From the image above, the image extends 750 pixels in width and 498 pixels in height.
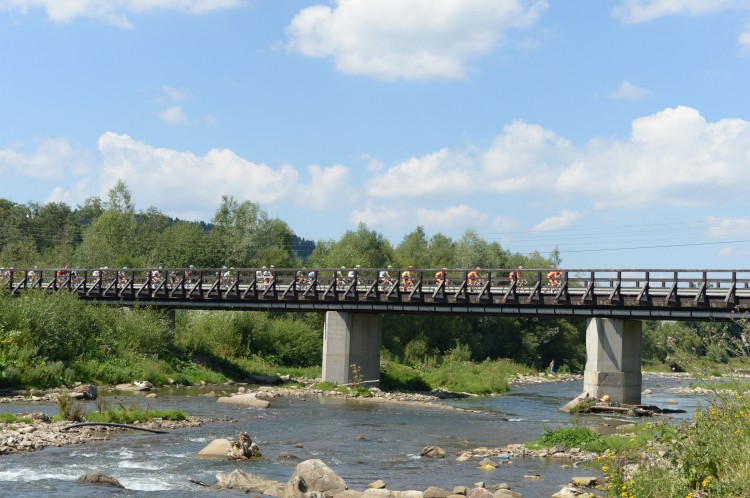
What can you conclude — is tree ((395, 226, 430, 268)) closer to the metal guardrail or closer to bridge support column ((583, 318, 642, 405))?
the metal guardrail

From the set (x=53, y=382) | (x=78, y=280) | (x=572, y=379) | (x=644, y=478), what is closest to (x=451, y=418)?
(x=53, y=382)

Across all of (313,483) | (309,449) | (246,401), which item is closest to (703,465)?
(313,483)

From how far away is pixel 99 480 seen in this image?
20.7 metres

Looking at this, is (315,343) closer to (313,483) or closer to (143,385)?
(143,385)

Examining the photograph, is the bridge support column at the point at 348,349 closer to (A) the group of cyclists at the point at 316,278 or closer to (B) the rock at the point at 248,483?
(A) the group of cyclists at the point at 316,278

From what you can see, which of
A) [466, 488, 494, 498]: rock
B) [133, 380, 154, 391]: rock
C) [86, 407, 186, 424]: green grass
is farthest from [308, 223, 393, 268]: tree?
[466, 488, 494, 498]: rock

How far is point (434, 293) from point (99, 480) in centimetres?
3192

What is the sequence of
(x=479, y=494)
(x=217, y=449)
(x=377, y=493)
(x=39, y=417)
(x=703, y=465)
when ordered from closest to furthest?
1. (x=703, y=465)
2. (x=479, y=494)
3. (x=377, y=493)
4. (x=217, y=449)
5. (x=39, y=417)

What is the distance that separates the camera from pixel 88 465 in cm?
2306

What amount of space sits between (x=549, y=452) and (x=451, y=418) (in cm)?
1289

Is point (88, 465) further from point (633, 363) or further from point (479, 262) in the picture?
point (479, 262)

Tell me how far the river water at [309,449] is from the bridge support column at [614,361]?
3086 millimetres

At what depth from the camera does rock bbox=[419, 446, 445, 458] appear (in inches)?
1064

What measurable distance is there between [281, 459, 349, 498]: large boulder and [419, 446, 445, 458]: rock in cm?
692
